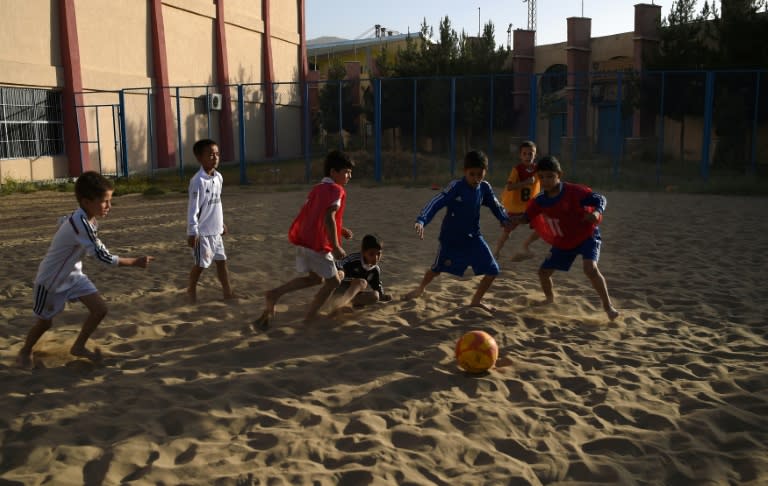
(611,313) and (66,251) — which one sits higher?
(66,251)

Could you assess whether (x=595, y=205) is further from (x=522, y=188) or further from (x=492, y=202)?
(x=522, y=188)

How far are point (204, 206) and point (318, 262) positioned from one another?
1274 millimetres

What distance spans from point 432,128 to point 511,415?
83.8 feet

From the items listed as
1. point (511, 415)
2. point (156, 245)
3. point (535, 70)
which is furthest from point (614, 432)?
point (535, 70)

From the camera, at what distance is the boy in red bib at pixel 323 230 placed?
493 cm

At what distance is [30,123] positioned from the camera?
17.3 meters

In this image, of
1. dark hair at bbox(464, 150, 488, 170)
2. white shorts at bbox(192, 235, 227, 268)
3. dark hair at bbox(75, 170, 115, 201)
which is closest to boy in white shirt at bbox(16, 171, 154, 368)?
dark hair at bbox(75, 170, 115, 201)

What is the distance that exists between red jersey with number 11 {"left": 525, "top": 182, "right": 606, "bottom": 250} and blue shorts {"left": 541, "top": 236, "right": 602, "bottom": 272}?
0.14ft

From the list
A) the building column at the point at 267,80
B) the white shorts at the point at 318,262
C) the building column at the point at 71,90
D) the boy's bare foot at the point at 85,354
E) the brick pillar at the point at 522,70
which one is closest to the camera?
the boy's bare foot at the point at 85,354

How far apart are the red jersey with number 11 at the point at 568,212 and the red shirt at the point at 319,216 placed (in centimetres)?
169

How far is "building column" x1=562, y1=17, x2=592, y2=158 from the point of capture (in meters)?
26.0

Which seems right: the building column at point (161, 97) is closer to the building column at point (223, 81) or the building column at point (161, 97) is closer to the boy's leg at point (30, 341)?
the building column at point (223, 81)

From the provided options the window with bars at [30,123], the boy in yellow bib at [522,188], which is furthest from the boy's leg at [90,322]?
the window with bars at [30,123]

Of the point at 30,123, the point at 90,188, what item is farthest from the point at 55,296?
the point at 30,123
